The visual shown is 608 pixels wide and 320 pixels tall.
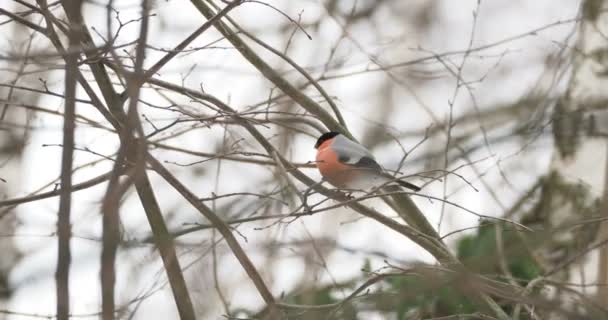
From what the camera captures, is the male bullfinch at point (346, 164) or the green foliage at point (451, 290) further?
the male bullfinch at point (346, 164)

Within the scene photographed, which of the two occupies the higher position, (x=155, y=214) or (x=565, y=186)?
(x=565, y=186)

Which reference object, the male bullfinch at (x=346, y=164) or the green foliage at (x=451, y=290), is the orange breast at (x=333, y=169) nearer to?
the male bullfinch at (x=346, y=164)

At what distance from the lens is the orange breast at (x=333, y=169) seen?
358cm

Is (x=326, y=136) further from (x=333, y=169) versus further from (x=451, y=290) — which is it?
(x=451, y=290)

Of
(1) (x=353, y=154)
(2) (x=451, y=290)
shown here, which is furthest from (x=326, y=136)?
(2) (x=451, y=290)

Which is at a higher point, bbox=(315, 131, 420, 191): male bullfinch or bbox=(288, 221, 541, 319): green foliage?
bbox=(315, 131, 420, 191): male bullfinch

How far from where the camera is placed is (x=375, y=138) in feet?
18.5

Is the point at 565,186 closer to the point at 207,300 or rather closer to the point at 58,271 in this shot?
the point at 207,300

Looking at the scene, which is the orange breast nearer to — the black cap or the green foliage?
the black cap

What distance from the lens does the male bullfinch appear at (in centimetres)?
354

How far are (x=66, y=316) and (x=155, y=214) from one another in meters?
0.92

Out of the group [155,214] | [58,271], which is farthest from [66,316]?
[155,214]

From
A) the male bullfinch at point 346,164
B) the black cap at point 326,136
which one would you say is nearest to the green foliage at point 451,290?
the male bullfinch at point 346,164

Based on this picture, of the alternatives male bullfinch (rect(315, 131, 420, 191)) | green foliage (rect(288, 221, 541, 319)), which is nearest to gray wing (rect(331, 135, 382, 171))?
male bullfinch (rect(315, 131, 420, 191))
